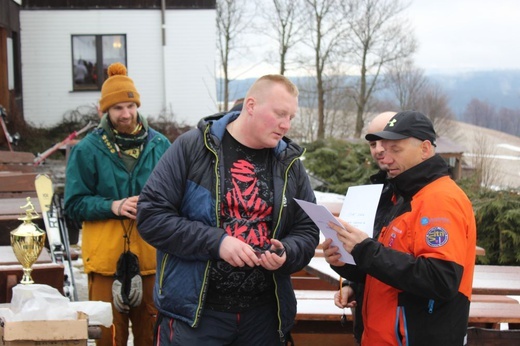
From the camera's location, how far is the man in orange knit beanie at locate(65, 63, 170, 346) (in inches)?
167

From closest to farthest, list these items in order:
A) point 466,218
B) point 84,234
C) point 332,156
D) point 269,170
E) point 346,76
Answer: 1. point 466,218
2. point 269,170
3. point 84,234
4. point 332,156
5. point 346,76

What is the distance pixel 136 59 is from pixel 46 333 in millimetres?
18508

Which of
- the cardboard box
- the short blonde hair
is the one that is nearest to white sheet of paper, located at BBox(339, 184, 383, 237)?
the short blonde hair

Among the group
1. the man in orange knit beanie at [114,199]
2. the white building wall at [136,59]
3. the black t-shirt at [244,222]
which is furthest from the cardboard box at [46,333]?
the white building wall at [136,59]

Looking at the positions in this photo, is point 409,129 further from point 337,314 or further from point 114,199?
point 114,199

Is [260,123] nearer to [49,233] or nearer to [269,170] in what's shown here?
[269,170]

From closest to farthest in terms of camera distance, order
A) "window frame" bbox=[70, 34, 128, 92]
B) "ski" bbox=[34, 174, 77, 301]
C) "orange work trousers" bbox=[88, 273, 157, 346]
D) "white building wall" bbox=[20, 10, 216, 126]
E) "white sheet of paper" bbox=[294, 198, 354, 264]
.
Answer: "white sheet of paper" bbox=[294, 198, 354, 264], "orange work trousers" bbox=[88, 273, 157, 346], "ski" bbox=[34, 174, 77, 301], "white building wall" bbox=[20, 10, 216, 126], "window frame" bbox=[70, 34, 128, 92]

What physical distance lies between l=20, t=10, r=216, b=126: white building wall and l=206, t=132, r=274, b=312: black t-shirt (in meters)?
17.7

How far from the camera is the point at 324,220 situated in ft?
10.1

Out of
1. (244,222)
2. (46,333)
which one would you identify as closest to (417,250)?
(244,222)

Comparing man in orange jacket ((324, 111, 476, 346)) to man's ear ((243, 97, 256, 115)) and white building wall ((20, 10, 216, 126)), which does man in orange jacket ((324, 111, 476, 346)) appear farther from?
white building wall ((20, 10, 216, 126))

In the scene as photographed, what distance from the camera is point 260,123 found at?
3258mm

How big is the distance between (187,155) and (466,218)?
124 cm

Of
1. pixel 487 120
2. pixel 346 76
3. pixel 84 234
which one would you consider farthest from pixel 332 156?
pixel 487 120
